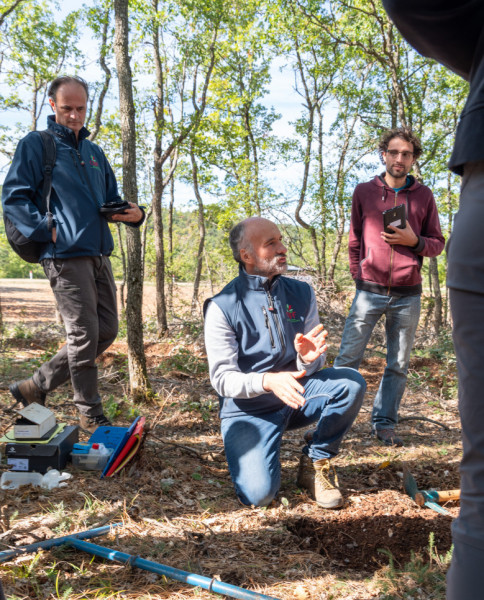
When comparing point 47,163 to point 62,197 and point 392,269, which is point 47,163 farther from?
point 392,269

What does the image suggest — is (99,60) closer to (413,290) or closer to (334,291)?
(334,291)

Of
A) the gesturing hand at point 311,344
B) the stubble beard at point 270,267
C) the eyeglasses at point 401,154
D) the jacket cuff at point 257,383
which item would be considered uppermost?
the eyeglasses at point 401,154

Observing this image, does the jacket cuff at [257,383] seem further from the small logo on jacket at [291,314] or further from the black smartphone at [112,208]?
the black smartphone at [112,208]

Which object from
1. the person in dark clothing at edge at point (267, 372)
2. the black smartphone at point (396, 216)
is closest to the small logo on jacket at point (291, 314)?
the person in dark clothing at edge at point (267, 372)

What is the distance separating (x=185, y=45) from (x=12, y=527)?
1259 centimetres

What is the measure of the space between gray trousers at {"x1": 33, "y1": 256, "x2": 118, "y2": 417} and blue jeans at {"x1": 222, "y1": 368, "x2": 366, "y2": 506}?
111cm

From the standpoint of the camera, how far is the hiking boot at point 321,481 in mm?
2859

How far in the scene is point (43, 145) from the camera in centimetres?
339

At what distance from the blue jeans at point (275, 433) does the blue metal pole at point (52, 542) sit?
777 mm

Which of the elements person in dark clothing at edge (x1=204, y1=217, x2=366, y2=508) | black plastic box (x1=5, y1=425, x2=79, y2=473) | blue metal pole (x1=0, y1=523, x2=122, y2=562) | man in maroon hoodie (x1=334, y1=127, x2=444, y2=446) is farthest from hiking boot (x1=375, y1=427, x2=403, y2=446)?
black plastic box (x1=5, y1=425, x2=79, y2=473)

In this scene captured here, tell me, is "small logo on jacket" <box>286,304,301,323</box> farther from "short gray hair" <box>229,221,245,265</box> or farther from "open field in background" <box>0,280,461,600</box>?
"open field in background" <box>0,280,461,600</box>

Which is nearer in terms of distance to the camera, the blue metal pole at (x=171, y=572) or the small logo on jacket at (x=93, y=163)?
the blue metal pole at (x=171, y=572)

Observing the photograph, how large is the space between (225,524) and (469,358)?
2.01 metres

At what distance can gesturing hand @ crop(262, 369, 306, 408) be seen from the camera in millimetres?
2430
